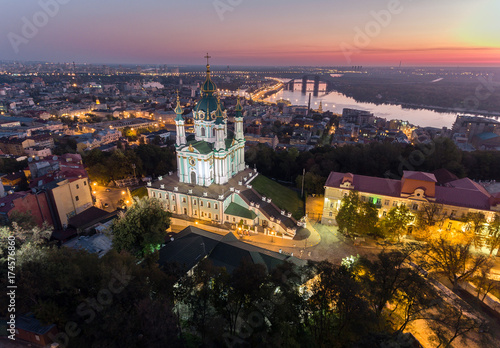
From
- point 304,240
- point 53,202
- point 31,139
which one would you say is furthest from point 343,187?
point 31,139

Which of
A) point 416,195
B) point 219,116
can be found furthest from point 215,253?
point 416,195

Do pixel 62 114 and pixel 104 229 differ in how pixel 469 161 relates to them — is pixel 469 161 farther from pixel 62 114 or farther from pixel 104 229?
pixel 62 114

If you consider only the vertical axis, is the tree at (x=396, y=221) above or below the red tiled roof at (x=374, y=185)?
below

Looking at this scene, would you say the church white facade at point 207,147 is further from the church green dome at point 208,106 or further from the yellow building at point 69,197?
the yellow building at point 69,197

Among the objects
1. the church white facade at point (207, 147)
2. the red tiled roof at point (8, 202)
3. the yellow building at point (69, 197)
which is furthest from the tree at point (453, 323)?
the yellow building at point (69, 197)

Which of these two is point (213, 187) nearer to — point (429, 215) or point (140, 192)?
point (140, 192)

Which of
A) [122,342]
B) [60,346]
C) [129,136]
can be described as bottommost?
[129,136]

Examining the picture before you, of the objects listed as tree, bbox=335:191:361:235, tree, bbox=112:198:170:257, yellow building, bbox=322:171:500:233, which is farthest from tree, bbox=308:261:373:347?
yellow building, bbox=322:171:500:233
